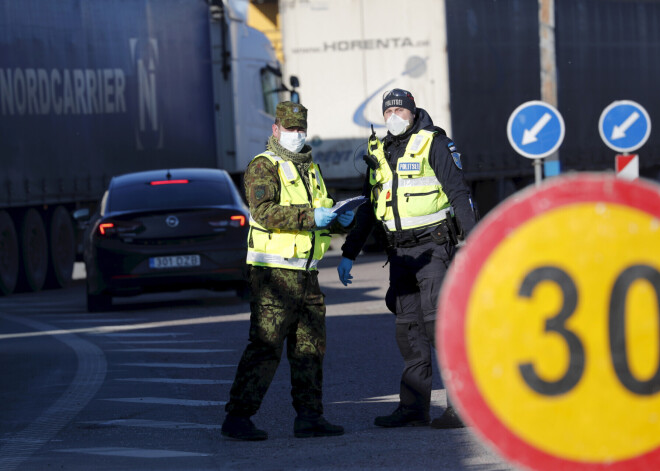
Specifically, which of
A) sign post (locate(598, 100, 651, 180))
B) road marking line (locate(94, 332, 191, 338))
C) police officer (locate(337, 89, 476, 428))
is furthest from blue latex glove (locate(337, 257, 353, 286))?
sign post (locate(598, 100, 651, 180))

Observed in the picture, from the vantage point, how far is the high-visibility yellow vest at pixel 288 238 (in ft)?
25.5

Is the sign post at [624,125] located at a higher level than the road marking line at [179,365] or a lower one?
higher

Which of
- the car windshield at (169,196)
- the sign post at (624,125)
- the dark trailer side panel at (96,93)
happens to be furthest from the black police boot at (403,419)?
the dark trailer side panel at (96,93)

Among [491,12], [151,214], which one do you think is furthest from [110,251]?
[491,12]

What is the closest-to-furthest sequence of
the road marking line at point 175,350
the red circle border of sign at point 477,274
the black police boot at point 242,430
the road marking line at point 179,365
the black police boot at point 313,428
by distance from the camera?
the red circle border of sign at point 477,274
the black police boot at point 242,430
the black police boot at point 313,428
the road marking line at point 179,365
the road marking line at point 175,350

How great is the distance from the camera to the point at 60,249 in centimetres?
2245

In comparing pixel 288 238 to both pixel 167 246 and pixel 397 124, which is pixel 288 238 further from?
pixel 167 246

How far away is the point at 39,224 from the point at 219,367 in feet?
37.1

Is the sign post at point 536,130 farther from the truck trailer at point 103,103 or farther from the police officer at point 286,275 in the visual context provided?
the police officer at point 286,275

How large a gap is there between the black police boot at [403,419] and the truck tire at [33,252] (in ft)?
45.6

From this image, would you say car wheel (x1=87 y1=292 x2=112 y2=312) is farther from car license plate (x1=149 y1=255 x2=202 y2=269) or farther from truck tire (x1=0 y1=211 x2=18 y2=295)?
truck tire (x1=0 y1=211 x2=18 y2=295)


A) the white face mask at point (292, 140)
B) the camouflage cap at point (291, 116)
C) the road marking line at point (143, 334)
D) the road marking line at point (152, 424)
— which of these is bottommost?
the road marking line at point (143, 334)

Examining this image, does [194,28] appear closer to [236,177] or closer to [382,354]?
[236,177]

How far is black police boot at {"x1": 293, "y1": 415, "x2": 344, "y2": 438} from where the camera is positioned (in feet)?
25.4
